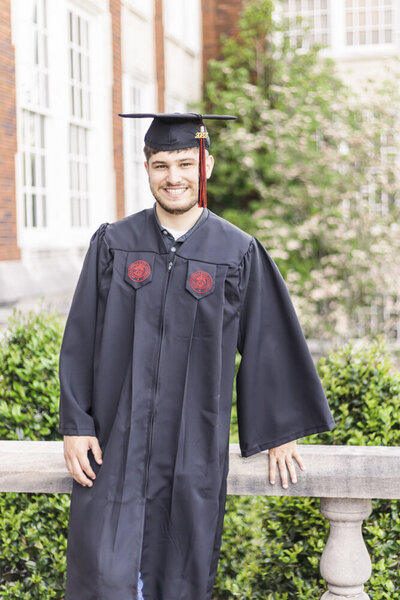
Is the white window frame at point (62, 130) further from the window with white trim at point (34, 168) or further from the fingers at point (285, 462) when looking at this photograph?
the fingers at point (285, 462)

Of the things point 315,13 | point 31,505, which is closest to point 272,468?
point 31,505

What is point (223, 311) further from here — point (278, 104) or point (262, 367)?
point (278, 104)

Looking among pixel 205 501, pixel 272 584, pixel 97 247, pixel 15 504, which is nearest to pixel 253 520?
pixel 272 584

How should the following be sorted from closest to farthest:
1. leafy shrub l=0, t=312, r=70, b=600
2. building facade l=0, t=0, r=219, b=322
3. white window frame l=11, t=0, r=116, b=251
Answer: leafy shrub l=0, t=312, r=70, b=600
building facade l=0, t=0, r=219, b=322
white window frame l=11, t=0, r=116, b=251

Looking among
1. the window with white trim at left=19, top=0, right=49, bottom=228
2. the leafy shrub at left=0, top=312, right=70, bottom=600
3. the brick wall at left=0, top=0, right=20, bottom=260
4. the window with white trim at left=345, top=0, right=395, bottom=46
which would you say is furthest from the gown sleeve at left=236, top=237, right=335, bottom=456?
the window with white trim at left=345, top=0, right=395, bottom=46

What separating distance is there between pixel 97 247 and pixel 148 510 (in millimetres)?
785

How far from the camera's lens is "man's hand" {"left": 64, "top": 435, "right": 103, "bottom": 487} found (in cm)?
224

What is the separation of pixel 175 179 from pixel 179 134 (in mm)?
145

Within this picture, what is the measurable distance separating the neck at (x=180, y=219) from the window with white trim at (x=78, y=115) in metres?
7.72

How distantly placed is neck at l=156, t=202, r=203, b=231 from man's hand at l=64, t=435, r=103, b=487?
670 millimetres

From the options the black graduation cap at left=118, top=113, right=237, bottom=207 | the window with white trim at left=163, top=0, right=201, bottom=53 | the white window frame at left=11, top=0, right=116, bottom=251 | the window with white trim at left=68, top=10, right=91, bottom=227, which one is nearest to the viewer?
the black graduation cap at left=118, top=113, right=237, bottom=207

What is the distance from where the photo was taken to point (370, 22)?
1463 cm

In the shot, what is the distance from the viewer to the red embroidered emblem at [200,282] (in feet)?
7.46

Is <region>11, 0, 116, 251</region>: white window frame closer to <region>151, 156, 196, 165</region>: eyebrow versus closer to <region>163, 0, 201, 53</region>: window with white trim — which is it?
<region>163, 0, 201, 53</region>: window with white trim
